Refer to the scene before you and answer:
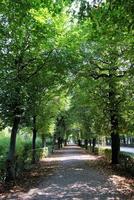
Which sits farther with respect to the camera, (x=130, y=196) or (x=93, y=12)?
(x=130, y=196)

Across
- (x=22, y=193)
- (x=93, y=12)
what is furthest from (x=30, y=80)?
(x=93, y=12)

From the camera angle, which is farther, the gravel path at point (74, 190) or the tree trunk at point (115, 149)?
the tree trunk at point (115, 149)

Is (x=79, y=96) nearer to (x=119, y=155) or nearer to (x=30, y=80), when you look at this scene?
(x=119, y=155)

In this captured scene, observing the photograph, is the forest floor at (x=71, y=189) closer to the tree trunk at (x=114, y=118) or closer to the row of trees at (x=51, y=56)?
the row of trees at (x=51, y=56)

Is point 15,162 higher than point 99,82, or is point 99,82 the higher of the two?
point 99,82

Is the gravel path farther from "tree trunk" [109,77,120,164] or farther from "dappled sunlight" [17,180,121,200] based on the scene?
"tree trunk" [109,77,120,164]

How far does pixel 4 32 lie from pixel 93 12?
7256 mm

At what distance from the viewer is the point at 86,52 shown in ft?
74.3

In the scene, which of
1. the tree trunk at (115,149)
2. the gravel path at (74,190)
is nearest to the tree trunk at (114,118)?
the tree trunk at (115,149)

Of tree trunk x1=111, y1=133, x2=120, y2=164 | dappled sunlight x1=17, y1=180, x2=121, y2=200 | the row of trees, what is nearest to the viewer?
the row of trees

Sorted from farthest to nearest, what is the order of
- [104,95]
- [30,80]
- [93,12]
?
[104,95], [30,80], [93,12]

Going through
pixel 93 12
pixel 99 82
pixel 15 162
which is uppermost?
pixel 99 82

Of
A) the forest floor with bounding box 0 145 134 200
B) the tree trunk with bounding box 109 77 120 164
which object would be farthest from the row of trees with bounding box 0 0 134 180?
the forest floor with bounding box 0 145 134 200

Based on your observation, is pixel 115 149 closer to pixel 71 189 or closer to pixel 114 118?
pixel 114 118
